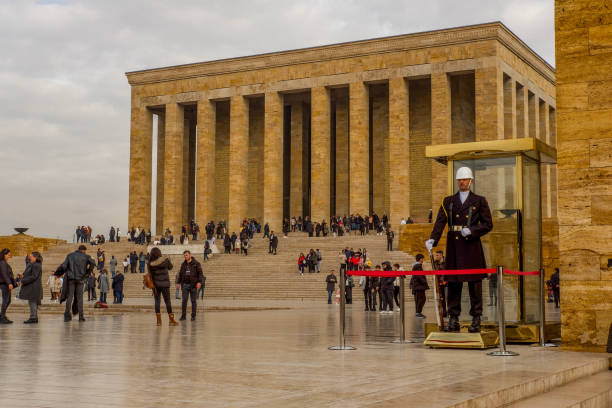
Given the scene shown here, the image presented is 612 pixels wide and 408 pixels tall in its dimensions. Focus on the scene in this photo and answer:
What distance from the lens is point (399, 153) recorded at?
4250 cm

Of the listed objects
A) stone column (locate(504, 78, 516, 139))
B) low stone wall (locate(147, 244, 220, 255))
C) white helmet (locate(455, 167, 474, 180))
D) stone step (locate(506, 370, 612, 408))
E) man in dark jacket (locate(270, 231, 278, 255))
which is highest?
stone column (locate(504, 78, 516, 139))

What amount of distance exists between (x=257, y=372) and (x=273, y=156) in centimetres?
4046

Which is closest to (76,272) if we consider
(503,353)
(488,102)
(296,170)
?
(503,353)

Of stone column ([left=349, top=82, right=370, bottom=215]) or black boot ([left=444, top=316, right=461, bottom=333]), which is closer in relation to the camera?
black boot ([left=444, top=316, right=461, bottom=333])

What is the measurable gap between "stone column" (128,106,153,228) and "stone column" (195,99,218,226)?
4.05 metres

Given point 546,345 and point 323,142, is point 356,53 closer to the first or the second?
point 323,142

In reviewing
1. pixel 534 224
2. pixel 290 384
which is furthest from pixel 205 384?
pixel 534 224

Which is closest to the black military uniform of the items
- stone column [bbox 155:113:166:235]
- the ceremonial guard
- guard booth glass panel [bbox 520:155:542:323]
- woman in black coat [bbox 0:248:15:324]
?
the ceremonial guard

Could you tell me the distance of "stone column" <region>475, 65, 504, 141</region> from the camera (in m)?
40.3

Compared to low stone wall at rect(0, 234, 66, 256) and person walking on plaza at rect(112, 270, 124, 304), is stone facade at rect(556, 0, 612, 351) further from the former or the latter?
low stone wall at rect(0, 234, 66, 256)

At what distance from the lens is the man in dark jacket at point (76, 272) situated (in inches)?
556

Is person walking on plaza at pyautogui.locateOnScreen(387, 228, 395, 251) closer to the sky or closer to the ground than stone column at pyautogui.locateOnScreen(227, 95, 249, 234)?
closer to the ground

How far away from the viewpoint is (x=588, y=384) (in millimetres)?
6574

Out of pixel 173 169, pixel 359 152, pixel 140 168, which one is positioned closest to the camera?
pixel 359 152
